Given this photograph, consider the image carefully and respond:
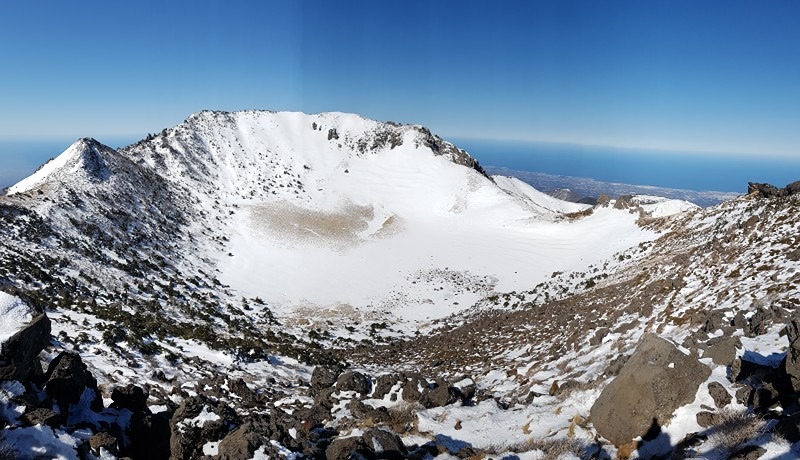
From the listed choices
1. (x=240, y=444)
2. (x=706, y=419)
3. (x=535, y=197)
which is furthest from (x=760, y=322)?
(x=535, y=197)

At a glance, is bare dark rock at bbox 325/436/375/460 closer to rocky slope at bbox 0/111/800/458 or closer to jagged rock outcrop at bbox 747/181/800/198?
rocky slope at bbox 0/111/800/458

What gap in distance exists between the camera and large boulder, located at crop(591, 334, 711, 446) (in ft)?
30.9

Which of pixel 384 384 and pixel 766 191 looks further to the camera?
pixel 766 191

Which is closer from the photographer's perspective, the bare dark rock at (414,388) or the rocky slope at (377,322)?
the rocky slope at (377,322)

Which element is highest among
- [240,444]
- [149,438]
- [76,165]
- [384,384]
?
[76,165]

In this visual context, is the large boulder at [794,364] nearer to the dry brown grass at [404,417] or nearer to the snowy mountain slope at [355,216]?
the dry brown grass at [404,417]

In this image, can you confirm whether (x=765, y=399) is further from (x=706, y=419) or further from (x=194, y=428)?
(x=194, y=428)

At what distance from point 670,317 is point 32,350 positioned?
65.0 feet

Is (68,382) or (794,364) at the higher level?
(794,364)

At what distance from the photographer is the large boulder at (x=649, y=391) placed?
371 inches

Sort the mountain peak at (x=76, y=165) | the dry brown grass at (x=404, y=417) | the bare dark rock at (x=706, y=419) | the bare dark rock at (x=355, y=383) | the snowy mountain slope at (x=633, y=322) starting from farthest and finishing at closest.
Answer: the mountain peak at (x=76, y=165) → the bare dark rock at (x=355, y=383) → the dry brown grass at (x=404, y=417) → the snowy mountain slope at (x=633, y=322) → the bare dark rock at (x=706, y=419)

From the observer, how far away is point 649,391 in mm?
9500

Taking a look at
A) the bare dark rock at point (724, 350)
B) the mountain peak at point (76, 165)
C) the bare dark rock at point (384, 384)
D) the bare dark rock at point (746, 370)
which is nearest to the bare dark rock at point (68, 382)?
the bare dark rock at point (384, 384)

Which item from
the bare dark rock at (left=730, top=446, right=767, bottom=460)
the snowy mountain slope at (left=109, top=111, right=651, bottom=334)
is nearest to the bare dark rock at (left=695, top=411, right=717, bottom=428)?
the bare dark rock at (left=730, top=446, right=767, bottom=460)
